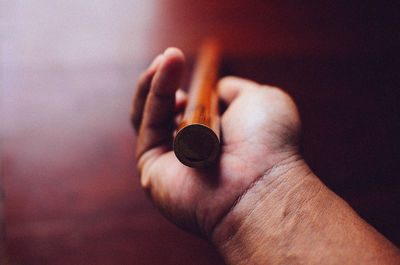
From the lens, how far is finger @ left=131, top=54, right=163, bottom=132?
529 millimetres

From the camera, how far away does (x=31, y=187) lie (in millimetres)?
732

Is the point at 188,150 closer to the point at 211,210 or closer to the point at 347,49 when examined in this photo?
the point at 211,210

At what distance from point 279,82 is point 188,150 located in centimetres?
50

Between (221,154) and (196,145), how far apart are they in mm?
119

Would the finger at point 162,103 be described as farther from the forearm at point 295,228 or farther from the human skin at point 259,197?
the forearm at point 295,228

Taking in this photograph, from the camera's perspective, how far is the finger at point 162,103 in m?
0.48

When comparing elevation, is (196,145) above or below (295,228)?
above

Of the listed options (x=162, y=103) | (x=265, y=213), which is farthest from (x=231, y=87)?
(x=265, y=213)

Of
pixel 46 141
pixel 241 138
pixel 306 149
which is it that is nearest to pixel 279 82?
pixel 306 149

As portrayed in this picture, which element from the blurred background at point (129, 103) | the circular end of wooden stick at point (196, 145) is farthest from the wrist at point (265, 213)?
the blurred background at point (129, 103)

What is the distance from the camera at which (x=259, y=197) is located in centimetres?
45

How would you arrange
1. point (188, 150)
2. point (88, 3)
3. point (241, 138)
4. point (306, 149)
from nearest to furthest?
1. point (188, 150)
2. point (241, 138)
3. point (306, 149)
4. point (88, 3)

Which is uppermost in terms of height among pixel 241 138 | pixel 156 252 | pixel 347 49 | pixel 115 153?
pixel 347 49

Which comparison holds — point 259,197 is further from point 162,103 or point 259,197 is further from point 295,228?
point 162,103
